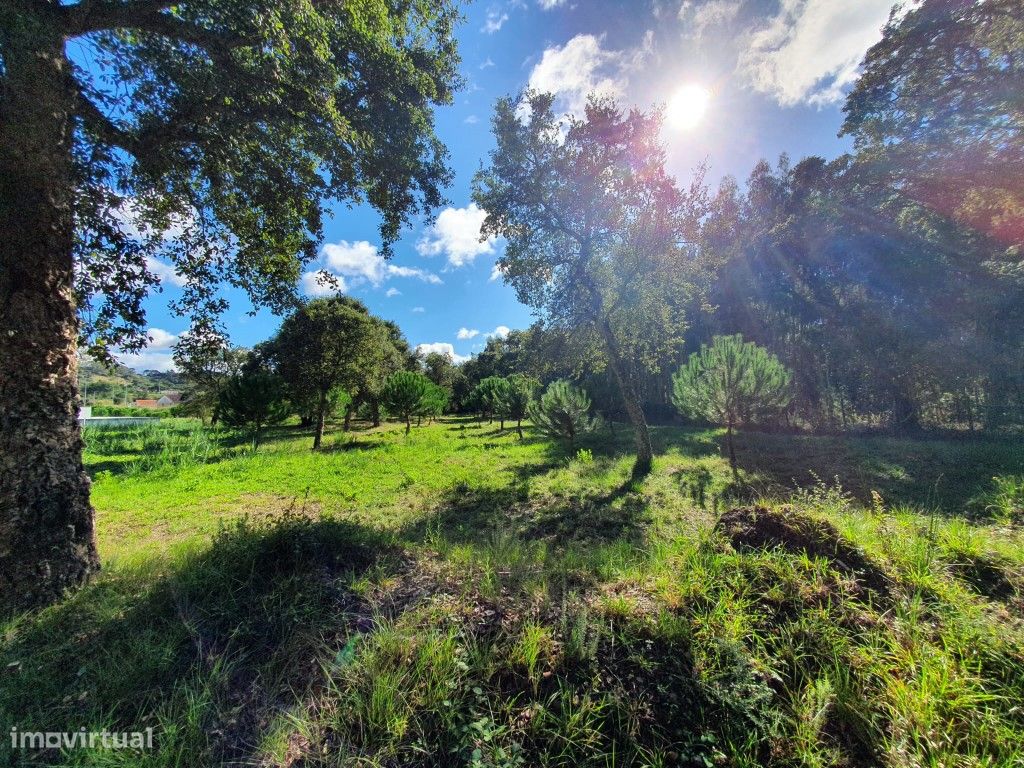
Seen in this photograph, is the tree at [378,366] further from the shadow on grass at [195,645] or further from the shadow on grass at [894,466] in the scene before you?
the shadow on grass at [894,466]

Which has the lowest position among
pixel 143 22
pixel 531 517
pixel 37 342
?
pixel 531 517

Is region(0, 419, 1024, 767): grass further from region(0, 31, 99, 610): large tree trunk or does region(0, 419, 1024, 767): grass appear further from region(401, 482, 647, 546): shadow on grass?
region(401, 482, 647, 546): shadow on grass

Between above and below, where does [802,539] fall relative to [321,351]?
below

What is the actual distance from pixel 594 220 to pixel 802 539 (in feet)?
31.2

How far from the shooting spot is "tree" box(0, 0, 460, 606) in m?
2.93

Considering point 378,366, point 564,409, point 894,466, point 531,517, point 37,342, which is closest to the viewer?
point 37,342

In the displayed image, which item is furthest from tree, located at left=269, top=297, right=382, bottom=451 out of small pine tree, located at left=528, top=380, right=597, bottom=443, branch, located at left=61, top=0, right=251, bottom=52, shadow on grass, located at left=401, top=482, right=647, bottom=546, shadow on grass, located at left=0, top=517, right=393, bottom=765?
shadow on grass, located at left=0, top=517, right=393, bottom=765

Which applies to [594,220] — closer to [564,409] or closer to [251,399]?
[564,409]

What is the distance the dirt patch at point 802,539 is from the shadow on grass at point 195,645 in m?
3.31

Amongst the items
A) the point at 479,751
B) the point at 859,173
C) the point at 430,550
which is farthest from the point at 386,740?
the point at 859,173

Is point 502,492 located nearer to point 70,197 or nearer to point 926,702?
point 926,702

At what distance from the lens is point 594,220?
33.6 ft

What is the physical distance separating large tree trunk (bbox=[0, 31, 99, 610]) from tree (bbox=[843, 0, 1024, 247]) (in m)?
17.9

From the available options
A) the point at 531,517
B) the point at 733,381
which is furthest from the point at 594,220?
the point at 531,517
